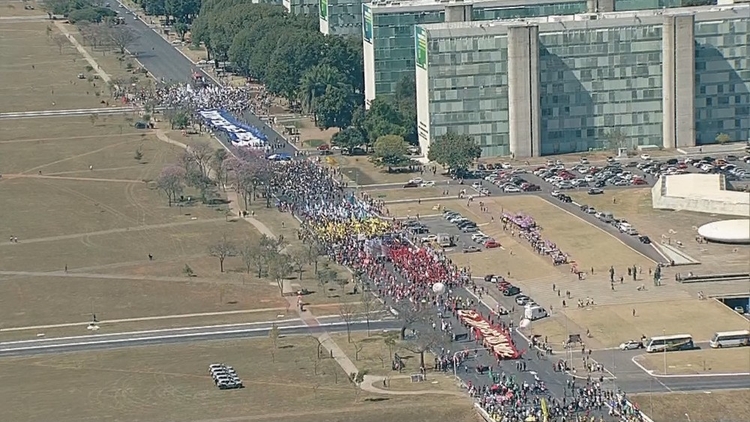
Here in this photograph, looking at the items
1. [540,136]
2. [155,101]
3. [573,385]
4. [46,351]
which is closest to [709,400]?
[573,385]

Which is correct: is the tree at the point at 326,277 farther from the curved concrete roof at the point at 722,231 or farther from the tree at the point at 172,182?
the tree at the point at 172,182

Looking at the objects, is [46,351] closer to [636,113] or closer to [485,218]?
[485,218]

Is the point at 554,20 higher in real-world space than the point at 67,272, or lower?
higher

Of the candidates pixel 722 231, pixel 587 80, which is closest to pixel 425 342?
pixel 722 231

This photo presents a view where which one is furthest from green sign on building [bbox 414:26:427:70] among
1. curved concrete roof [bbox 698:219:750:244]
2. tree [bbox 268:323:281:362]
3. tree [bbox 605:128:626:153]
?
tree [bbox 268:323:281:362]

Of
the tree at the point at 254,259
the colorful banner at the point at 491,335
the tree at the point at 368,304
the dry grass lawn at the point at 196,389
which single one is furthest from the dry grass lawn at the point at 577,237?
the dry grass lawn at the point at 196,389

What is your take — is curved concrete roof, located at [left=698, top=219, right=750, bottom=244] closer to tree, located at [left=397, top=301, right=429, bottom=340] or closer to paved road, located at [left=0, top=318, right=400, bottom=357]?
tree, located at [left=397, top=301, right=429, bottom=340]
